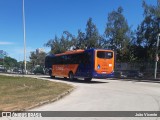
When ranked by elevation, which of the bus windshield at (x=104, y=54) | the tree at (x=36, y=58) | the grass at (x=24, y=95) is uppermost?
the tree at (x=36, y=58)

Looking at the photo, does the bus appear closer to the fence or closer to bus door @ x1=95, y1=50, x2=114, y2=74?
bus door @ x1=95, y1=50, x2=114, y2=74

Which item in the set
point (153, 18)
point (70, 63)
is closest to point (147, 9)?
point (153, 18)

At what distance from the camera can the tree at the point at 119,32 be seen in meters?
53.5

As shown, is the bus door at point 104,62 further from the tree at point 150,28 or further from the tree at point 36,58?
the tree at point 36,58

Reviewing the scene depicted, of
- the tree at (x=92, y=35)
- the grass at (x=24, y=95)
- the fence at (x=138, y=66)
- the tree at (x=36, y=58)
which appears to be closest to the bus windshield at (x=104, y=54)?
the grass at (x=24, y=95)

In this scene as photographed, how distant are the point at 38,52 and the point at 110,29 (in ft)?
179

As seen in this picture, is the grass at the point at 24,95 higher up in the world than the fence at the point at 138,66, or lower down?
lower down

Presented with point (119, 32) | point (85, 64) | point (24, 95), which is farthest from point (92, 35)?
point (24, 95)

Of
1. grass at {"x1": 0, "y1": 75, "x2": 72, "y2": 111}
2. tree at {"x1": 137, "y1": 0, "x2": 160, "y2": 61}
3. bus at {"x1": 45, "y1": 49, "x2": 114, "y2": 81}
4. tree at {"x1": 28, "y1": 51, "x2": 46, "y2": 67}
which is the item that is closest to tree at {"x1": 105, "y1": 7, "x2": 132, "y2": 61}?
tree at {"x1": 137, "y1": 0, "x2": 160, "y2": 61}

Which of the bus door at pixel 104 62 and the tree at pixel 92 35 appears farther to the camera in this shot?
the tree at pixel 92 35

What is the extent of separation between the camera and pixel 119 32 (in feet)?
175

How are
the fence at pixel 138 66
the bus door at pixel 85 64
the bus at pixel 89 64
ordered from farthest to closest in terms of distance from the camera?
the fence at pixel 138 66 → the bus door at pixel 85 64 → the bus at pixel 89 64

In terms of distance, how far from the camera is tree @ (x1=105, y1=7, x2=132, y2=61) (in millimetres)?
53469

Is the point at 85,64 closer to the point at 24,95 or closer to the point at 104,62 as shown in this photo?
the point at 104,62
